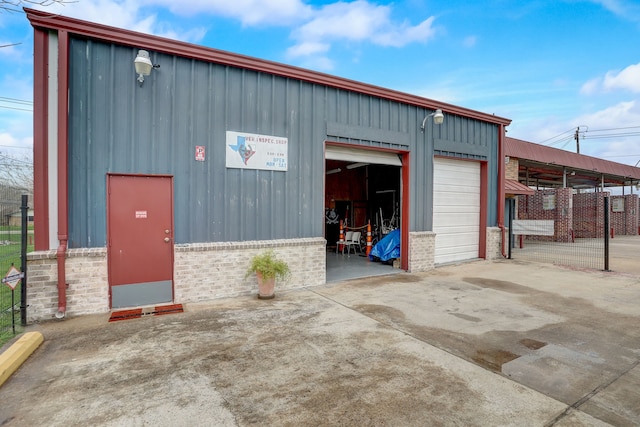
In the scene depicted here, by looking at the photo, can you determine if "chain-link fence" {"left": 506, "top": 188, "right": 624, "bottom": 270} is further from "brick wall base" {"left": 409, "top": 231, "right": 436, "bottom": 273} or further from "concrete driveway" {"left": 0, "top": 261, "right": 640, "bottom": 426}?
"concrete driveway" {"left": 0, "top": 261, "right": 640, "bottom": 426}

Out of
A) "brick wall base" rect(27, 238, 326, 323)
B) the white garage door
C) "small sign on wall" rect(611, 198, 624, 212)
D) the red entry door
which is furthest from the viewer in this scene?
"small sign on wall" rect(611, 198, 624, 212)

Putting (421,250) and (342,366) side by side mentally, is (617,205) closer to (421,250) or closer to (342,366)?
(421,250)

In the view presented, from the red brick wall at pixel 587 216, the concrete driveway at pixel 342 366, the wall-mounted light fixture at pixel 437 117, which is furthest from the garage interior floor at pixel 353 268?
the red brick wall at pixel 587 216

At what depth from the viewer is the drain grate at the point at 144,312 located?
473cm

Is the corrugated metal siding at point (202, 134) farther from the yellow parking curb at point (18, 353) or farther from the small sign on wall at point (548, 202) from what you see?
the small sign on wall at point (548, 202)

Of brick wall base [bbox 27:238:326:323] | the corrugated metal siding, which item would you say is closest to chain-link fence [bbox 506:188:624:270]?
the corrugated metal siding

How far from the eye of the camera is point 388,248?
9.03m

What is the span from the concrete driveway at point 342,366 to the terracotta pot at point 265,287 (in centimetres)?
30

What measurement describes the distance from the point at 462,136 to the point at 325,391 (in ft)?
27.8

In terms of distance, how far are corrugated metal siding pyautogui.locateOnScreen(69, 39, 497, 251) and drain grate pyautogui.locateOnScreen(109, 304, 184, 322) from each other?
113 cm

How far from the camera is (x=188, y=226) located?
18.1ft

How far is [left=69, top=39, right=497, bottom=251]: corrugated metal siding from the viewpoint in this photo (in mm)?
4918

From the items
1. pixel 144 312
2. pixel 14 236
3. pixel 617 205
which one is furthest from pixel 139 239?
pixel 617 205

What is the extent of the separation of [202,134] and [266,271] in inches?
106
